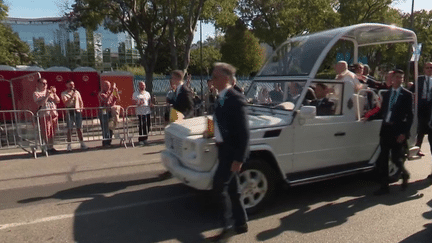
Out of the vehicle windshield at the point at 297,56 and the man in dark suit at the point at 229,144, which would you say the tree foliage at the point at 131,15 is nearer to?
the vehicle windshield at the point at 297,56

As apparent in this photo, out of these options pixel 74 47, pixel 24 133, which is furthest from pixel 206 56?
pixel 74 47

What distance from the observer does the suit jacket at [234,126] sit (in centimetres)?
345

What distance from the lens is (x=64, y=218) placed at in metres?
4.31

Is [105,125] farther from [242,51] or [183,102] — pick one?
[242,51]

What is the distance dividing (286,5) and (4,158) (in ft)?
70.0

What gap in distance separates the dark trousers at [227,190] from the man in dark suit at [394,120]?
8.31 ft

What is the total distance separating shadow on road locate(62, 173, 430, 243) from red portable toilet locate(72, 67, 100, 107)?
531 inches

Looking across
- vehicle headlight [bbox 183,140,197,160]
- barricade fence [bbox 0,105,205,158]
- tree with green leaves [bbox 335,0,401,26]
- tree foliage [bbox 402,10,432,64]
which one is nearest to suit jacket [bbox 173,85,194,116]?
vehicle headlight [bbox 183,140,197,160]

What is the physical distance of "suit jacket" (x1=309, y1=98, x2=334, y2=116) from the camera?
474 centimetres

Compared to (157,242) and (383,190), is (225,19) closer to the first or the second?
(383,190)

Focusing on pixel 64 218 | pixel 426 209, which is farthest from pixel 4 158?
pixel 426 209

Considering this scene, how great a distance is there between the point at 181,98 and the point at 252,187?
2390mm

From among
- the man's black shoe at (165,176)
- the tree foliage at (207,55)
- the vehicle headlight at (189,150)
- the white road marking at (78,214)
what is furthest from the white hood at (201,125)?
the tree foliage at (207,55)

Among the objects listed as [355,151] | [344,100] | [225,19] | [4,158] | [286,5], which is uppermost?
[286,5]
